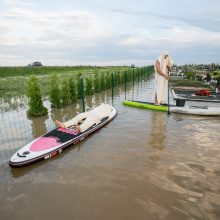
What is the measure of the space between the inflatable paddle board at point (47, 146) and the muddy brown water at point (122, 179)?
0.67 ft

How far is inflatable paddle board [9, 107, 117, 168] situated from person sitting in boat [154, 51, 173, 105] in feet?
18.4

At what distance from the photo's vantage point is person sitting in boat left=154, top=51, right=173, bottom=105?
13227 millimetres

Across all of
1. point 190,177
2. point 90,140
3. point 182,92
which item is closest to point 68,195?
point 190,177

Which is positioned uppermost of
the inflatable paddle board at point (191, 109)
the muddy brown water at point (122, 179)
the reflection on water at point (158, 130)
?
the inflatable paddle board at point (191, 109)

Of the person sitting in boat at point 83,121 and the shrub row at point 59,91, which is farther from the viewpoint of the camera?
the shrub row at point 59,91

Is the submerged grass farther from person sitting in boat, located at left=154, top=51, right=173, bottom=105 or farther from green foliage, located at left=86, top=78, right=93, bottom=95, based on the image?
person sitting in boat, located at left=154, top=51, right=173, bottom=105

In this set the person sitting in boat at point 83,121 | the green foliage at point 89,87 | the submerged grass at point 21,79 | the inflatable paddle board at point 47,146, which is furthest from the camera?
the submerged grass at point 21,79

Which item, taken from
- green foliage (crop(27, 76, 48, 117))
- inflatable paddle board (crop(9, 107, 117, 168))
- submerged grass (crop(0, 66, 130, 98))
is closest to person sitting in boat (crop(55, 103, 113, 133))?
inflatable paddle board (crop(9, 107, 117, 168))

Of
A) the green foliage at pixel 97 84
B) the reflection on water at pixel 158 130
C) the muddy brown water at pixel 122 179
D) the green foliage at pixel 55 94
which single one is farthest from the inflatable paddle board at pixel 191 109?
the green foliage at pixel 97 84

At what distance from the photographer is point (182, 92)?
1944 cm

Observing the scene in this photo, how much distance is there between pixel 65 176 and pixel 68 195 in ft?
3.01

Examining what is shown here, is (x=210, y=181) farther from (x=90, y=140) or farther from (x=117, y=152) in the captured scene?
(x=90, y=140)

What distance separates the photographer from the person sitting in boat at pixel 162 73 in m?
13.2

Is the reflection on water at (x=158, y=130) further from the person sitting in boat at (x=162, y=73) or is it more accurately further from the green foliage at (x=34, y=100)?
the green foliage at (x=34, y=100)
